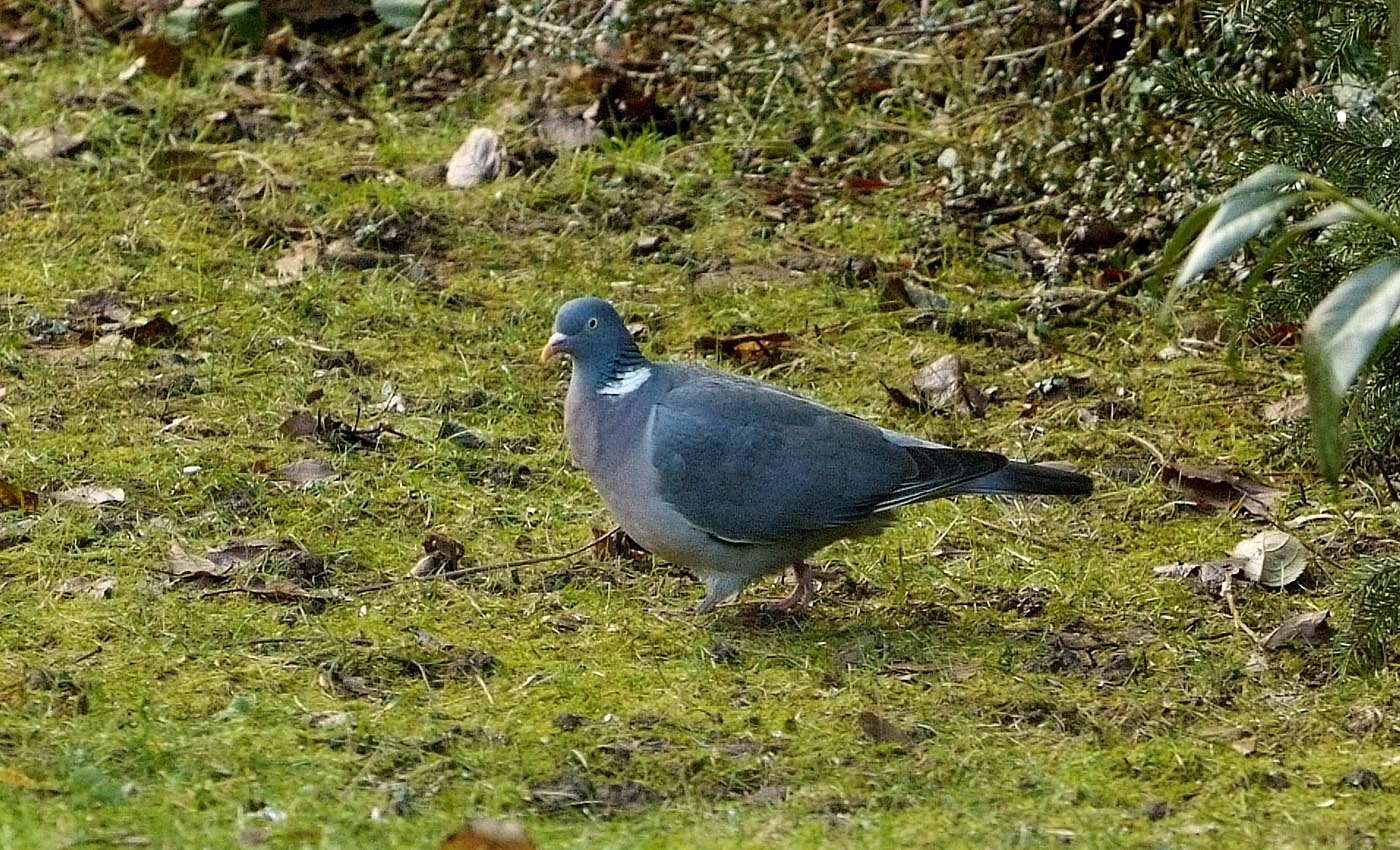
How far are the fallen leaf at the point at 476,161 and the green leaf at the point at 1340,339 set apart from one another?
426cm

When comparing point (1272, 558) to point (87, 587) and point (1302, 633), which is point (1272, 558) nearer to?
point (1302, 633)

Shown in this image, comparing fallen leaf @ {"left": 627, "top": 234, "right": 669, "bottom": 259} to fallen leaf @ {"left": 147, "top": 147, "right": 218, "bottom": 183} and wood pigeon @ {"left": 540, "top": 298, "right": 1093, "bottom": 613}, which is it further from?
wood pigeon @ {"left": 540, "top": 298, "right": 1093, "bottom": 613}

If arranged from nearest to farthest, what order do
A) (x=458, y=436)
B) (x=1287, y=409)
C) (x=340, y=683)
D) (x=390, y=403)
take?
(x=340, y=683) → (x=458, y=436) → (x=390, y=403) → (x=1287, y=409)

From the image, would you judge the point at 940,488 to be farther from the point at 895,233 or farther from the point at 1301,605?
the point at 895,233

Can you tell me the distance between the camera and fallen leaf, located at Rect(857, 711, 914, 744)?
3.39 meters

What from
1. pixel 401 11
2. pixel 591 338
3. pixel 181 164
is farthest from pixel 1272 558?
pixel 181 164

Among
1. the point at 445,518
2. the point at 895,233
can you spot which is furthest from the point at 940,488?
the point at 895,233

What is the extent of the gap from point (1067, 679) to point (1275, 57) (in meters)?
2.47

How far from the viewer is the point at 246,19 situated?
279 inches

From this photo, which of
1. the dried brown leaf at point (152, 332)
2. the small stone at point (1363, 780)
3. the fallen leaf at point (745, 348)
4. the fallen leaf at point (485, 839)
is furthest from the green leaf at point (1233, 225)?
the dried brown leaf at point (152, 332)

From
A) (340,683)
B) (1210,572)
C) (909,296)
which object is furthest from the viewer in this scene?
(909,296)

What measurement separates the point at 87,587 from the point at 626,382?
1099mm

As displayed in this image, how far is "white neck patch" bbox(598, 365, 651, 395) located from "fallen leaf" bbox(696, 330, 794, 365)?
4.43ft

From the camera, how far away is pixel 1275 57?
5.51 meters
